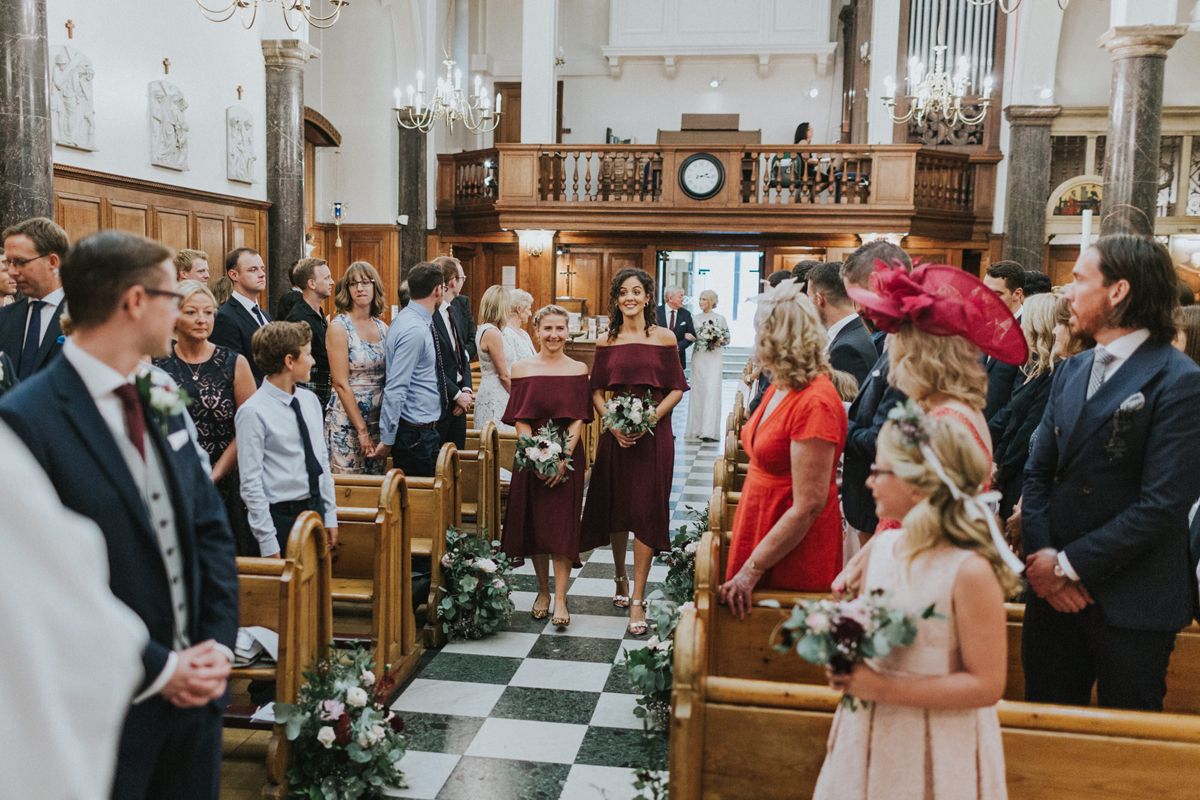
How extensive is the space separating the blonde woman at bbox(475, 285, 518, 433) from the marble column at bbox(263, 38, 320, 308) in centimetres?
437

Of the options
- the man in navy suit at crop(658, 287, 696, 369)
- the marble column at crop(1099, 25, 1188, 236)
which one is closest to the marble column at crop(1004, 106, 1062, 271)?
the marble column at crop(1099, 25, 1188, 236)

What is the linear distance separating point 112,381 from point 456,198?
536 inches

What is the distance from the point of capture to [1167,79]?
42.2 feet

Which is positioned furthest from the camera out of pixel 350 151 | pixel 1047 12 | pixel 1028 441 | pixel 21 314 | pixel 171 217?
pixel 350 151

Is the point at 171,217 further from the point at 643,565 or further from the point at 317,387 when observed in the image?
the point at 643,565

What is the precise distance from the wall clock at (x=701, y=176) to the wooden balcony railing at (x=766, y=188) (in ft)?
0.23

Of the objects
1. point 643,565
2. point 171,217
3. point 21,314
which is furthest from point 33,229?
point 171,217

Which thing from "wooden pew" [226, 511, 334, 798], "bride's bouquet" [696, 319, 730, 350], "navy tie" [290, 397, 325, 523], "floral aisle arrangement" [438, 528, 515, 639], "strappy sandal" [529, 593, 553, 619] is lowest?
"strappy sandal" [529, 593, 553, 619]

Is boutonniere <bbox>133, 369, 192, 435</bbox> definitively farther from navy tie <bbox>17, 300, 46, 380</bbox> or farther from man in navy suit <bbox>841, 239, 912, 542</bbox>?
navy tie <bbox>17, 300, 46, 380</bbox>

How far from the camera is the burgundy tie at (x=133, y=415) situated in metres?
1.78

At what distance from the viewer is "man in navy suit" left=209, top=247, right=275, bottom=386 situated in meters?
4.92

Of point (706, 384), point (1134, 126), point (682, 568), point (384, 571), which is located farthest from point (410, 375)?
point (1134, 126)

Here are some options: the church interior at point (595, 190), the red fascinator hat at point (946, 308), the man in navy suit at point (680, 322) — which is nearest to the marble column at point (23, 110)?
the church interior at point (595, 190)

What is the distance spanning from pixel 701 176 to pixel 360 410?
29.9ft
